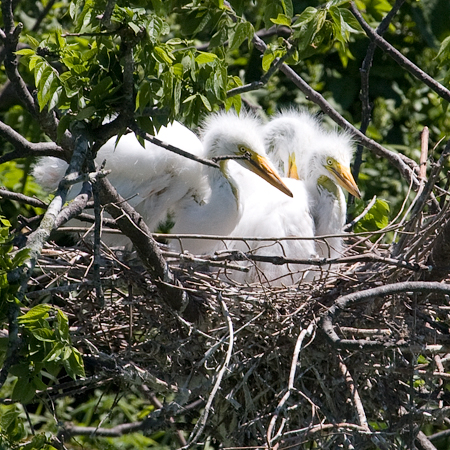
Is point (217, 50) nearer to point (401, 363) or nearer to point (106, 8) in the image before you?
point (106, 8)

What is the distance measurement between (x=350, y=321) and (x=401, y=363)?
208 mm

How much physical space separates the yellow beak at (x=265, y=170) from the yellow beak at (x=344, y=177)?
0.28m

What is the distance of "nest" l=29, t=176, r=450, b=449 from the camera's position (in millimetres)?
2162

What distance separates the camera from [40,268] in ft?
7.22

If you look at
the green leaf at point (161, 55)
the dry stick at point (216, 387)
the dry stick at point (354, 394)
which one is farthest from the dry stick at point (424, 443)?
the green leaf at point (161, 55)

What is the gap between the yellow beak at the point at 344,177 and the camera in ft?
9.74

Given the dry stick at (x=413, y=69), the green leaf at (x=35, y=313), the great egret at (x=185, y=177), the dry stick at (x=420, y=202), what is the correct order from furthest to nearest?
the great egret at (x=185, y=177) → the dry stick at (x=413, y=69) → the dry stick at (x=420, y=202) → the green leaf at (x=35, y=313)

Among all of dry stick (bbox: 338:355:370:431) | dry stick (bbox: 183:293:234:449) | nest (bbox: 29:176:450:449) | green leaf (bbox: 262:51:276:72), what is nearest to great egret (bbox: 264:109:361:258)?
nest (bbox: 29:176:450:449)

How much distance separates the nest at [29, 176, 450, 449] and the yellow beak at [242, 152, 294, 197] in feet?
1.99

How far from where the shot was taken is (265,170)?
2.92m

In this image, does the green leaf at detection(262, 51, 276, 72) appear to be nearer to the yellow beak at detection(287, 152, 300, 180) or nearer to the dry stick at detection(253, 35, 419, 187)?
the dry stick at detection(253, 35, 419, 187)

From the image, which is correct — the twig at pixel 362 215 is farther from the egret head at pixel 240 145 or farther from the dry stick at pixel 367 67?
the egret head at pixel 240 145

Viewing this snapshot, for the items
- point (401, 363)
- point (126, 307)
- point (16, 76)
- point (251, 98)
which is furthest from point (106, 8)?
point (251, 98)

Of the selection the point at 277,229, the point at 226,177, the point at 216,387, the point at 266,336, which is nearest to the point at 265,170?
the point at 226,177
